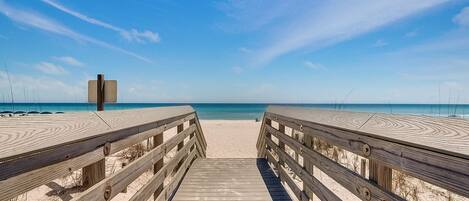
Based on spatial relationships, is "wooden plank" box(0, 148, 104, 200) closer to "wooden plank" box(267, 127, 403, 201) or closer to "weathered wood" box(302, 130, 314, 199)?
"wooden plank" box(267, 127, 403, 201)

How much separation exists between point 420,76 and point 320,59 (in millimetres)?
19802

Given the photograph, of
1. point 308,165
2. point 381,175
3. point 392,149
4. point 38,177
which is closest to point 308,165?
point 308,165

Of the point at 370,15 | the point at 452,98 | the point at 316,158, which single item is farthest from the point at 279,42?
the point at 316,158

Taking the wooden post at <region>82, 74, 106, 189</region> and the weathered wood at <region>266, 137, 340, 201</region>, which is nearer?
the wooden post at <region>82, 74, 106, 189</region>

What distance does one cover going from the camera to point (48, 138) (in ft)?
3.59

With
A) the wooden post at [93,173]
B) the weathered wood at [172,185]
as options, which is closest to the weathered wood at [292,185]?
the weathered wood at [172,185]

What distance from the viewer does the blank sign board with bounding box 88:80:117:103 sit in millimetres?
3605

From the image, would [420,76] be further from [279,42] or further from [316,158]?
[316,158]

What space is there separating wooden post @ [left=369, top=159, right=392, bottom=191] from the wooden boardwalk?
2054 millimetres

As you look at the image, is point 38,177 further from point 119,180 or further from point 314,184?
point 314,184

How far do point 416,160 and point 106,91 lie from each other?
3702 mm

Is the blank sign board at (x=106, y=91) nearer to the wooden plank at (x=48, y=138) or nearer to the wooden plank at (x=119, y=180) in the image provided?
the wooden plank at (x=119, y=180)

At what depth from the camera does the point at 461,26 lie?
46.4ft

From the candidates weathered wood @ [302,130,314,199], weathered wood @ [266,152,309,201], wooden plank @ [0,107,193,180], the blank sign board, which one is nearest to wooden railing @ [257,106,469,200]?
weathered wood @ [302,130,314,199]
